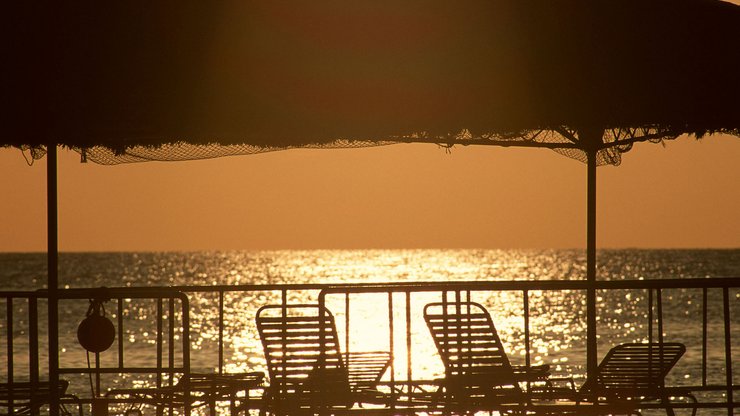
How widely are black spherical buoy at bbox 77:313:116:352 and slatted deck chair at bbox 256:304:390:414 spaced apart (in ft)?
3.26

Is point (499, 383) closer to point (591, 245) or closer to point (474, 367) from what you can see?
point (474, 367)

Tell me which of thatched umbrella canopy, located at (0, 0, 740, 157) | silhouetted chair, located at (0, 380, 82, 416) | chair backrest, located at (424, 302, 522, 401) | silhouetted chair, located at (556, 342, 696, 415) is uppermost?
thatched umbrella canopy, located at (0, 0, 740, 157)

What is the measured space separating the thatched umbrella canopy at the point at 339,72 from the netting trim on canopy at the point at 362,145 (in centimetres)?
136

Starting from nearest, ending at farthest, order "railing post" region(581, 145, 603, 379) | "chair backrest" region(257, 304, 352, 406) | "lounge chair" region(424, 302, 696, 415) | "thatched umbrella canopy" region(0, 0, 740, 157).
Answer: "thatched umbrella canopy" region(0, 0, 740, 157) → "lounge chair" region(424, 302, 696, 415) → "chair backrest" region(257, 304, 352, 406) → "railing post" region(581, 145, 603, 379)

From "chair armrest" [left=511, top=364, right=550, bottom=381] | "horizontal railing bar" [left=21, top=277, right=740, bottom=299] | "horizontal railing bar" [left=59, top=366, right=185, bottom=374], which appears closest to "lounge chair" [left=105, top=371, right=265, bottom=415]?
"horizontal railing bar" [left=59, top=366, right=185, bottom=374]

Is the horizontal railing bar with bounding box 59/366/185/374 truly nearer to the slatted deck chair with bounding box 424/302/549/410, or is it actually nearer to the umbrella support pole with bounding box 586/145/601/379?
the slatted deck chair with bounding box 424/302/549/410

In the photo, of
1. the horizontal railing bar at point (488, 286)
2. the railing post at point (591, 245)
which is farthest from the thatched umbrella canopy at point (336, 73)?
the railing post at point (591, 245)

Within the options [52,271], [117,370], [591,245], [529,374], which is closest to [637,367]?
[529,374]

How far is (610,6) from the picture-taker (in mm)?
7324

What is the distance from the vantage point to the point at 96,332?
838cm

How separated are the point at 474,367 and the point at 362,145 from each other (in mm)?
1967

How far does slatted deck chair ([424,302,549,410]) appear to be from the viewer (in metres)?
7.89

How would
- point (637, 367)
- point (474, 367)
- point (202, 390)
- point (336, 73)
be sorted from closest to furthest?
point (336, 73)
point (474, 367)
point (202, 390)
point (637, 367)

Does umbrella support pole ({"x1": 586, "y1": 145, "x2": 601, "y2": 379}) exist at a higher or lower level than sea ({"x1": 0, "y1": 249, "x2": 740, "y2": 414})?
higher
